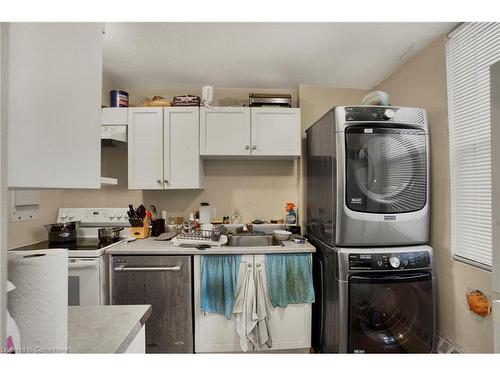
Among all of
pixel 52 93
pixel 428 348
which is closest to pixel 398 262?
pixel 428 348

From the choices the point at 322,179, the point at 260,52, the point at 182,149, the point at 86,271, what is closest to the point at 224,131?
the point at 182,149

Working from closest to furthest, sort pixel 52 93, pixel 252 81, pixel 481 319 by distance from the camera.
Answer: pixel 52 93
pixel 481 319
pixel 252 81

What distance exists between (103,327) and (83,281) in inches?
48.7

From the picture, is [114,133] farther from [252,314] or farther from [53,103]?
[252,314]

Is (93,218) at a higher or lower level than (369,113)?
lower

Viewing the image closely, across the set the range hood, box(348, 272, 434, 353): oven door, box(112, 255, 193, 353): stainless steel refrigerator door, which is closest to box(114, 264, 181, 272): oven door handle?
box(112, 255, 193, 353): stainless steel refrigerator door

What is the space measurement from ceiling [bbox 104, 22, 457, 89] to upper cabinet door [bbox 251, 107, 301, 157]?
40 centimetres

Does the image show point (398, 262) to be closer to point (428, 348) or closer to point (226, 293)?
point (428, 348)

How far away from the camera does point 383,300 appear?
5.11 ft

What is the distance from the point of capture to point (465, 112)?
1468mm

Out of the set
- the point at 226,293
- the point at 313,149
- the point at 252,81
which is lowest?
the point at 226,293

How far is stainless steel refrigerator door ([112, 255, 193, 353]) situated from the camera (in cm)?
170

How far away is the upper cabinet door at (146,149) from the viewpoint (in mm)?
2137
